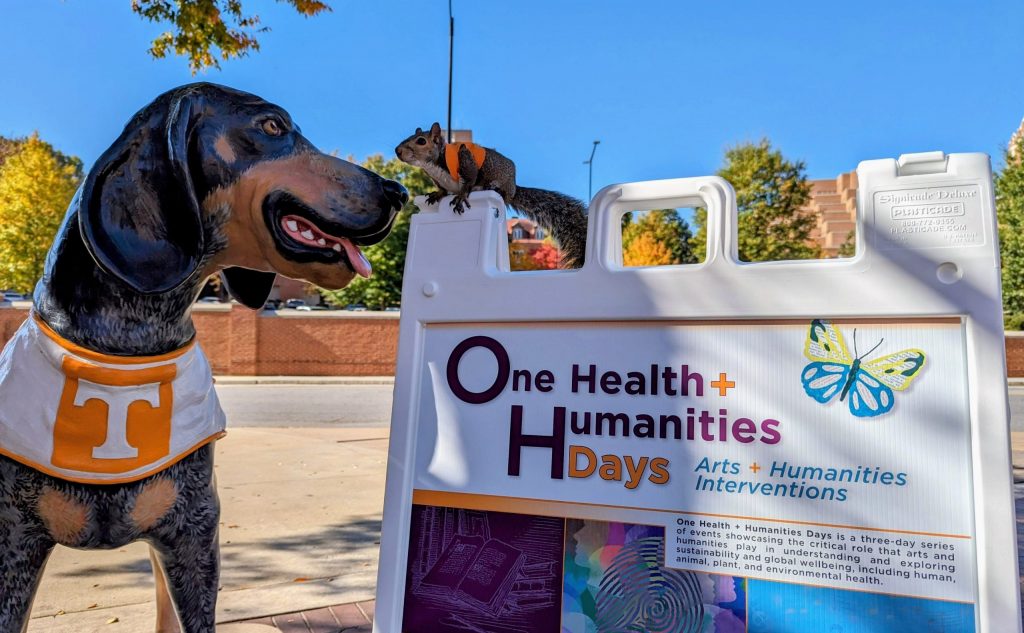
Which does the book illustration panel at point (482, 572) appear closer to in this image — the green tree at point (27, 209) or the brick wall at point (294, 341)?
the brick wall at point (294, 341)

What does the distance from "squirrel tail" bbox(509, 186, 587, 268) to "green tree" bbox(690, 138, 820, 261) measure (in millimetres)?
24534

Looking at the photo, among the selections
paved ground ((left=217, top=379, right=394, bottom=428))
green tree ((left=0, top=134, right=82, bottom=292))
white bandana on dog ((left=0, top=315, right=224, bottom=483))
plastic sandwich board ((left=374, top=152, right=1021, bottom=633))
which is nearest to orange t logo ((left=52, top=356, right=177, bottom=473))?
white bandana on dog ((left=0, top=315, right=224, bottom=483))

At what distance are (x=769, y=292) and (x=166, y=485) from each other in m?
1.41

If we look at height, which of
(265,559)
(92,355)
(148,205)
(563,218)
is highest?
(563,218)

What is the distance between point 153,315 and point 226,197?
12.4 inches

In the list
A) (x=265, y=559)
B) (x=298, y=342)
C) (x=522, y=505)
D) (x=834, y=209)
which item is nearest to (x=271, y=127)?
(x=522, y=505)

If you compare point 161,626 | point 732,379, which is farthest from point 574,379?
point 161,626

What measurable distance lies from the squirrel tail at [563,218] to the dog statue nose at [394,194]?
2.05 feet

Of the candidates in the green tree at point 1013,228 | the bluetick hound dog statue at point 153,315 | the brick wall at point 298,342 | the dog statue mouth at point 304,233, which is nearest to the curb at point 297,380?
the brick wall at point 298,342

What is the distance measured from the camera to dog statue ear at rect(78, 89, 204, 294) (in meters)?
1.45

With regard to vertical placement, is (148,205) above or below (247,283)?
above

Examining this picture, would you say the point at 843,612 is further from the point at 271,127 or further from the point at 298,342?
the point at 298,342

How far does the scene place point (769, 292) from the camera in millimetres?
1417

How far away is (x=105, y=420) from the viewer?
1463mm
